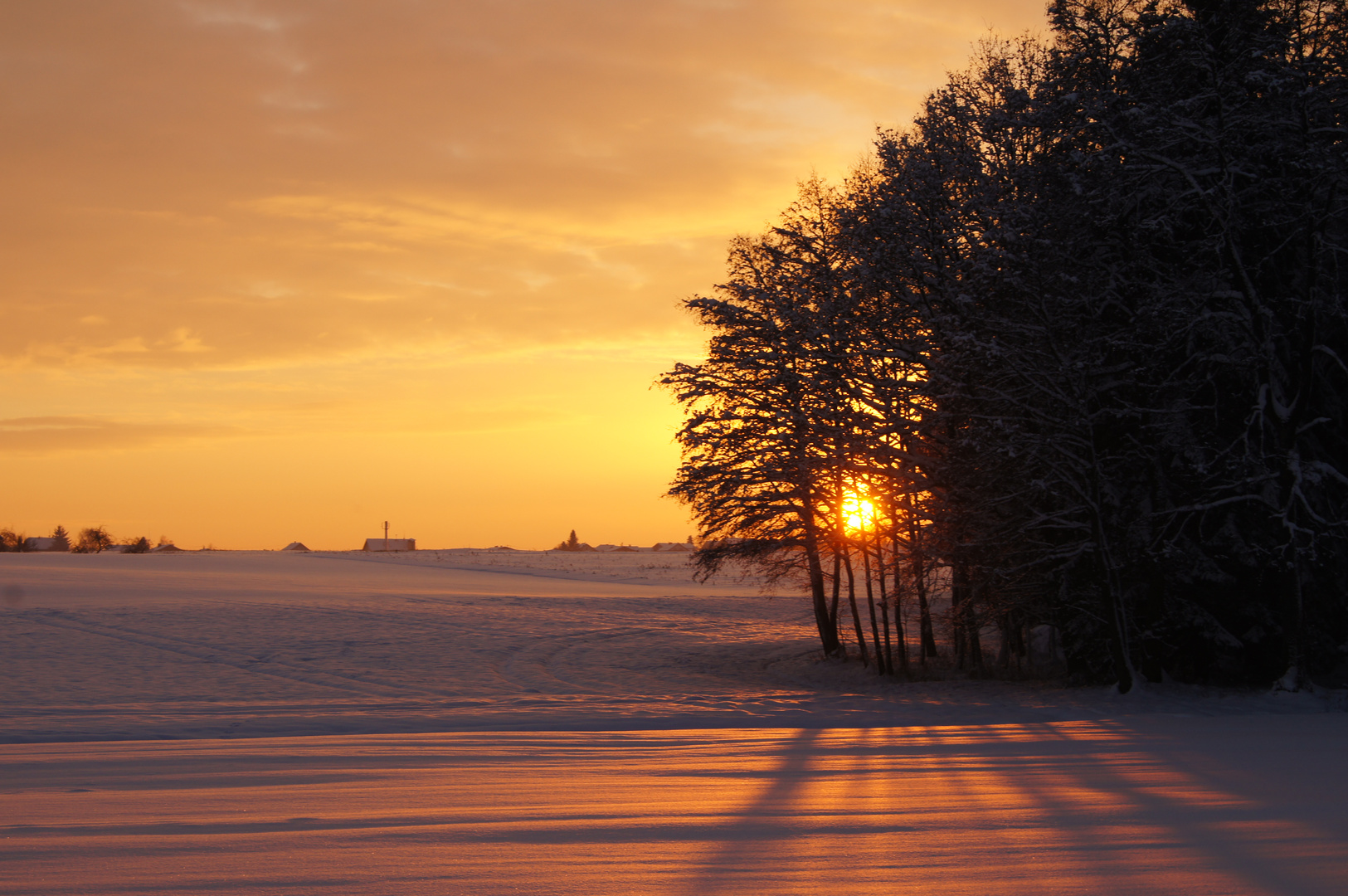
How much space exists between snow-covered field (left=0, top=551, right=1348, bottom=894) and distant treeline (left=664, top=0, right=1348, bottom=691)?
2167mm

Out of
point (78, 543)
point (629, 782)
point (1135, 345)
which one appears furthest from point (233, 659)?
point (78, 543)

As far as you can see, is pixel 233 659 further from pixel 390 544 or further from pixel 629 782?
pixel 390 544

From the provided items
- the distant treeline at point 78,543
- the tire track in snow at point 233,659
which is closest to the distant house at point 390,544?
the distant treeline at point 78,543

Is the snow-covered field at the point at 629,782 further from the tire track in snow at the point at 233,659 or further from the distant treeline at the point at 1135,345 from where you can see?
A: the distant treeline at the point at 1135,345

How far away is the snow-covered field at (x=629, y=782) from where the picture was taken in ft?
19.6

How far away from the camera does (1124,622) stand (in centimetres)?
1803

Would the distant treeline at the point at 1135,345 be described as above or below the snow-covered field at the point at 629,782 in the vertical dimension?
above

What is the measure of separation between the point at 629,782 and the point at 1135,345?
41.8 ft

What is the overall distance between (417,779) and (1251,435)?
15.8 metres

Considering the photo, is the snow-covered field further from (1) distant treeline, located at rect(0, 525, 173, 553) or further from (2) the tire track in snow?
(1) distant treeline, located at rect(0, 525, 173, 553)

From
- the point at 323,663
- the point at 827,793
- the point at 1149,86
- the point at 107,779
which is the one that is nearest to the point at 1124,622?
the point at 1149,86

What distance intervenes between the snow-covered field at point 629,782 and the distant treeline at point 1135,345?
7.11 feet

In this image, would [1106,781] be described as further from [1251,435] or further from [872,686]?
[872,686]

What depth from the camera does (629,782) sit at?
8828mm
